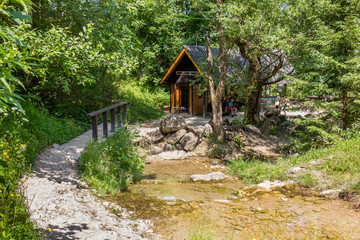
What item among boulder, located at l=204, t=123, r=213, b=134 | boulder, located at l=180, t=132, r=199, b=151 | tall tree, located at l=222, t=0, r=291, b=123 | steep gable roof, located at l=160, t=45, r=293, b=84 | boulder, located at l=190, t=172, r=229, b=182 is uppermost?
tall tree, located at l=222, t=0, r=291, b=123

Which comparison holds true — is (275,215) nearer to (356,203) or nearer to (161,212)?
(356,203)

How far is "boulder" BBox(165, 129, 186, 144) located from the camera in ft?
42.7

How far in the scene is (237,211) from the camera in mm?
5984

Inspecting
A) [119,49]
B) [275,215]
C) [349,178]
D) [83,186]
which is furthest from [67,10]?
[349,178]

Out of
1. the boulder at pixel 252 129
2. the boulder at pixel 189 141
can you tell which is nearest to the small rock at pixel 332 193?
the boulder at pixel 189 141

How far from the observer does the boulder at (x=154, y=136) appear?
12419 millimetres

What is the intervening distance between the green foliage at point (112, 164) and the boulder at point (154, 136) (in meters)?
3.31

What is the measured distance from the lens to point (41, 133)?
24.4 feet

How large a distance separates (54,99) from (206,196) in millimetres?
7462

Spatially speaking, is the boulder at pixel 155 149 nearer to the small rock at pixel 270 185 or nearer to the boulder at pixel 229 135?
the boulder at pixel 229 135

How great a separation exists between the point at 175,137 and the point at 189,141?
0.69 metres

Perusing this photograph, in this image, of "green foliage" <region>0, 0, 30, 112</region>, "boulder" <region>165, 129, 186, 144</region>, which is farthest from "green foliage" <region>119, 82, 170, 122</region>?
"green foliage" <region>0, 0, 30, 112</region>

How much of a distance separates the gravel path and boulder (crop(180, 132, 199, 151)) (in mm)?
6644

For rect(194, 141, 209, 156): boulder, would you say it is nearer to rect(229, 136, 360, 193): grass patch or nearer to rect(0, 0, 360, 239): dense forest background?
rect(229, 136, 360, 193): grass patch
